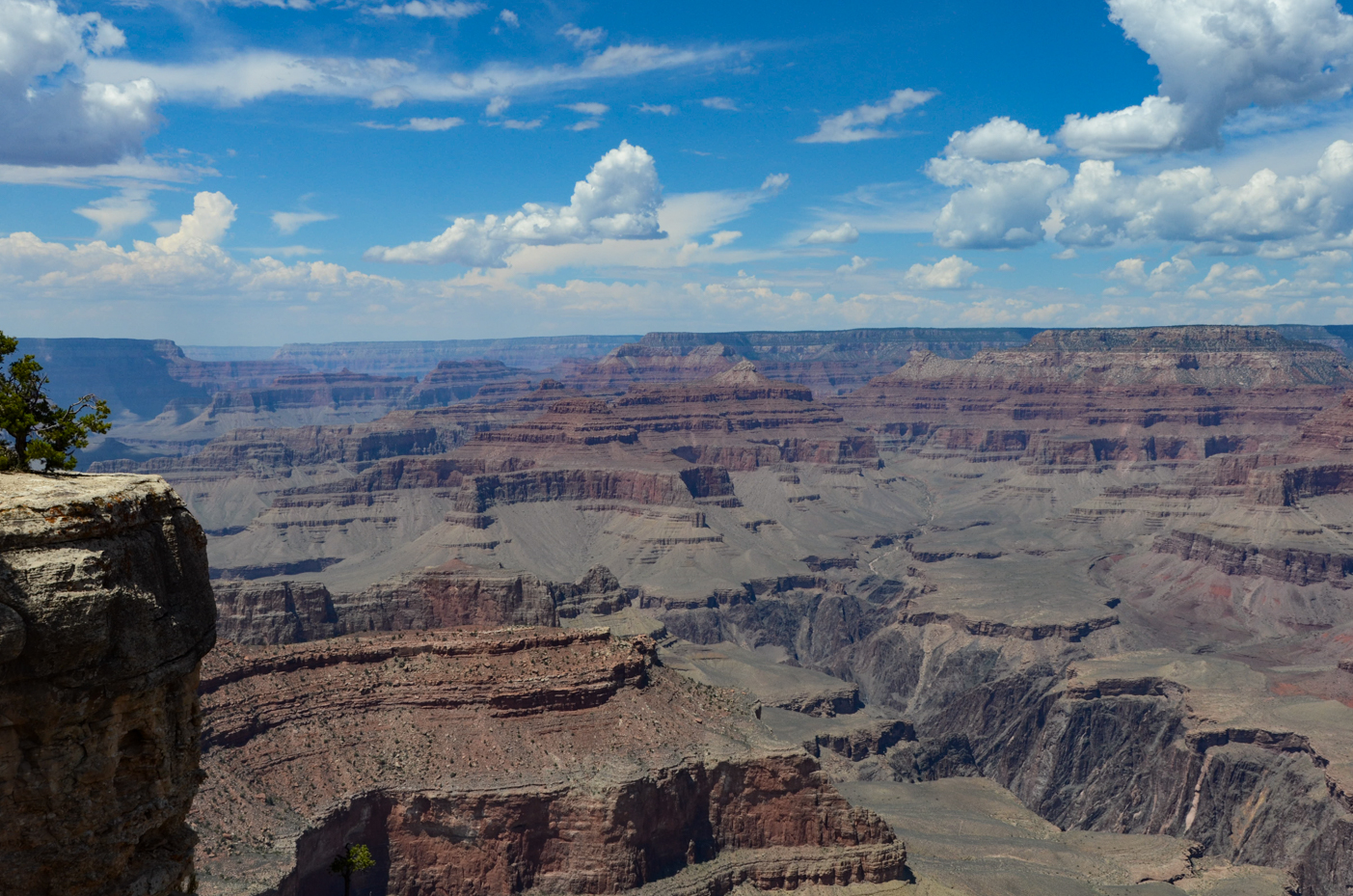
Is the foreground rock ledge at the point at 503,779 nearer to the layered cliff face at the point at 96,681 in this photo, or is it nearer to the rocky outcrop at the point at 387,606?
the rocky outcrop at the point at 387,606

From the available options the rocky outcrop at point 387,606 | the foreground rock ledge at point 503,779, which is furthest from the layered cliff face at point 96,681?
the rocky outcrop at point 387,606

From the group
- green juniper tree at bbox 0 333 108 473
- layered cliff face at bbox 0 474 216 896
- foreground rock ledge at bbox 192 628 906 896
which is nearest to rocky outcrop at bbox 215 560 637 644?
foreground rock ledge at bbox 192 628 906 896

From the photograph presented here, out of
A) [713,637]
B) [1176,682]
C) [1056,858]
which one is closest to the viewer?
[1056,858]

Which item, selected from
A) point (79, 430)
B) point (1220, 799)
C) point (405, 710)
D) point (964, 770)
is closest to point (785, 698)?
point (964, 770)

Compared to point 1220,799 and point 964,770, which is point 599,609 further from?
point 1220,799

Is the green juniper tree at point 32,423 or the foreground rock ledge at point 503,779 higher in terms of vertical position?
the green juniper tree at point 32,423

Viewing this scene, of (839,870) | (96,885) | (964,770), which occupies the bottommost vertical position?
(964,770)
